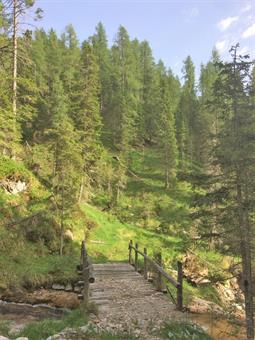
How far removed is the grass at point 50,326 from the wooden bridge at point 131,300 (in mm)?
670

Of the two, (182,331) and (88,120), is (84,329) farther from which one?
(88,120)

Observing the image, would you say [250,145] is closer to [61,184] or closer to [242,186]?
[242,186]

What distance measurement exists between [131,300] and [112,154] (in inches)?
1536

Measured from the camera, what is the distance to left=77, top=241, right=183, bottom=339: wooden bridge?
10562 millimetres

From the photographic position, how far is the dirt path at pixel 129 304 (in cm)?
1027

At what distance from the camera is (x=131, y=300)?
13.1 meters

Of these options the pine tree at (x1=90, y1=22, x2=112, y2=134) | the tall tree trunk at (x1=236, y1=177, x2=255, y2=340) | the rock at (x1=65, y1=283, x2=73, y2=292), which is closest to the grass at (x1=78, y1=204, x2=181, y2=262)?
the rock at (x1=65, y1=283, x2=73, y2=292)

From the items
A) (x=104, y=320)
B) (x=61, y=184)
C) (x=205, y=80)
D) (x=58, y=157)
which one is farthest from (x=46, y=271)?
(x=205, y=80)

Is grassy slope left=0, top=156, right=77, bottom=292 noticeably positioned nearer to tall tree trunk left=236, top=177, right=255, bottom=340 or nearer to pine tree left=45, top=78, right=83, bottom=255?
pine tree left=45, top=78, right=83, bottom=255

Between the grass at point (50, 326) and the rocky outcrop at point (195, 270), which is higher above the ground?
the grass at point (50, 326)

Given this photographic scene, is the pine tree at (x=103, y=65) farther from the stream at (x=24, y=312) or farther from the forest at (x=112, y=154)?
the stream at (x=24, y=312)

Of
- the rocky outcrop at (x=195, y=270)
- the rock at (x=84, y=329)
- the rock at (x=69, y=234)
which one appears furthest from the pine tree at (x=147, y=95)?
the rock at (x=84, y=329)

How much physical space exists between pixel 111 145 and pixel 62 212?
33173 mm

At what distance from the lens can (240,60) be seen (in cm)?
1430
